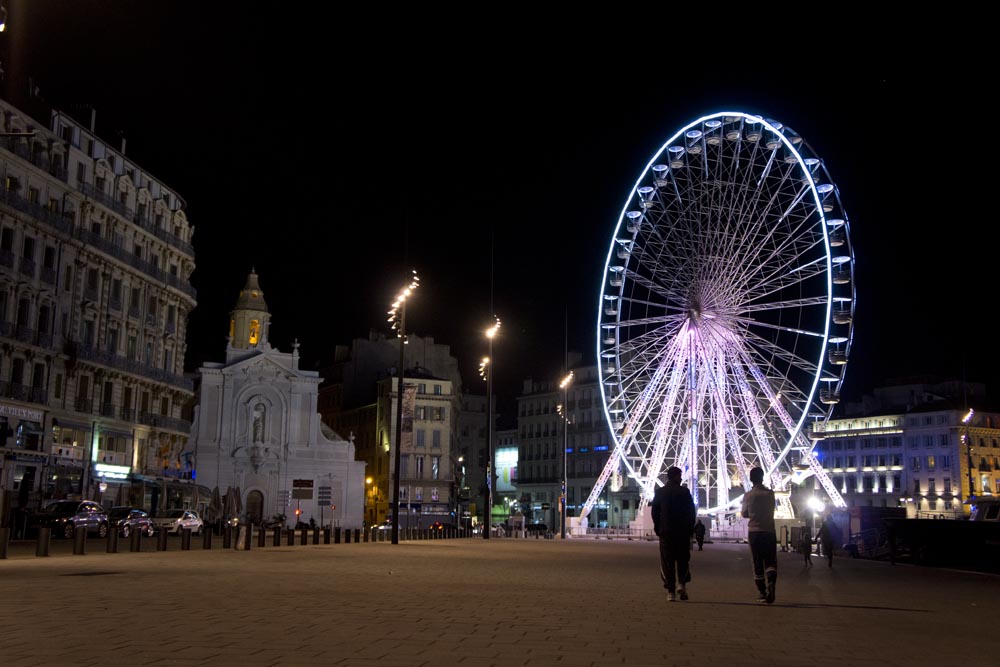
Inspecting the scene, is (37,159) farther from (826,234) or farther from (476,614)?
(476,614)

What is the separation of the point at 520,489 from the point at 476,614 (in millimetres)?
124808

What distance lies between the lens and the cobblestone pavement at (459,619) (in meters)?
9.25

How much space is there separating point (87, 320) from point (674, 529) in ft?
164

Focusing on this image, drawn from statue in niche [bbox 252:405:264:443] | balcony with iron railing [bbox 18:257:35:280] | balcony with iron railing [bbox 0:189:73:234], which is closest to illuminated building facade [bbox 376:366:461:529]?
statue in niche [bbox 252:405:264:443]

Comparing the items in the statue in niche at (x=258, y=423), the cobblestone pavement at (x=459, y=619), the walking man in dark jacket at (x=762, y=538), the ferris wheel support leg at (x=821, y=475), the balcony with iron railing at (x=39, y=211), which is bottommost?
the cobblestone pavement at (x=459, y=619)

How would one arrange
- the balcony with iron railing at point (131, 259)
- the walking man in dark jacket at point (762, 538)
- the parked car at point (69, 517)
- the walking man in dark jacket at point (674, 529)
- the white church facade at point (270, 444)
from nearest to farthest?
1. the walking man in dark jacket at point (762, 538)
2. the walking man in dark jacket at point (674, 529)
3. the parked car at point (69, 517)
4. the balcony with iron railing at point (131, 259)
5. the white church facade at point (270, 444)

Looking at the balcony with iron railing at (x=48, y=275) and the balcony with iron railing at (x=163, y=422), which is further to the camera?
the balcony with iron railing at (x=163, y=422)

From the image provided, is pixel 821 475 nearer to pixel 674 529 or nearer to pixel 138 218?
pixel 138 218

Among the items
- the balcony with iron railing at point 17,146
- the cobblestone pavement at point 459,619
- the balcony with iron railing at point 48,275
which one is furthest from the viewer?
the balcony with iron railing at point 48,275

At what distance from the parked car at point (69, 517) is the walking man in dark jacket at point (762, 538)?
3108cm

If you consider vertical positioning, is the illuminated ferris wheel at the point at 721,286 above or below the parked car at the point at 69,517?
above

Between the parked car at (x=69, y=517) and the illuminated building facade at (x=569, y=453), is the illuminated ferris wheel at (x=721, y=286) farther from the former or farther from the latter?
the illuminated building facade at (x=569, y=453)

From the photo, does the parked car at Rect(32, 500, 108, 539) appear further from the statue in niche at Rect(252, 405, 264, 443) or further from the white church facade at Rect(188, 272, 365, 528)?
the statue in niche at Rect(252, 405, 264, 443)

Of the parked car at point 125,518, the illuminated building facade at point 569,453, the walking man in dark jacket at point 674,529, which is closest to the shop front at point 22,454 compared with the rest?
the parked car at point 125,518
